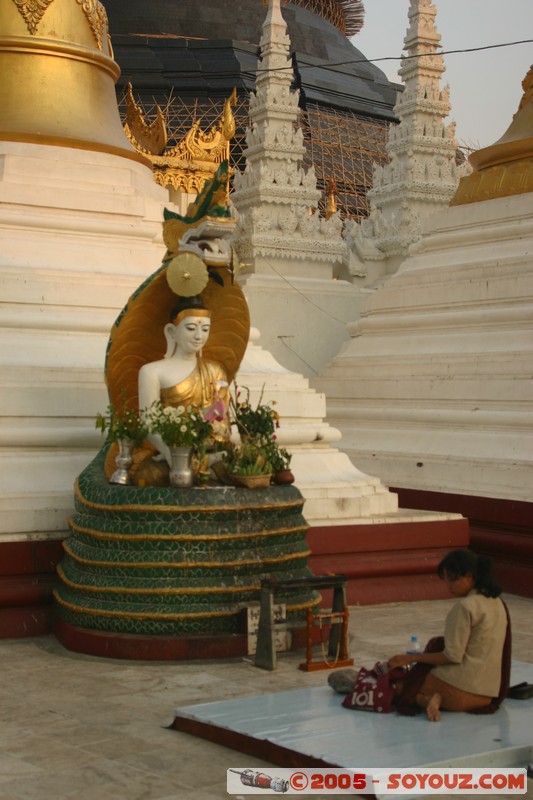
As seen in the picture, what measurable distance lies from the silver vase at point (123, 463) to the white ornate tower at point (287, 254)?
38.1 feet

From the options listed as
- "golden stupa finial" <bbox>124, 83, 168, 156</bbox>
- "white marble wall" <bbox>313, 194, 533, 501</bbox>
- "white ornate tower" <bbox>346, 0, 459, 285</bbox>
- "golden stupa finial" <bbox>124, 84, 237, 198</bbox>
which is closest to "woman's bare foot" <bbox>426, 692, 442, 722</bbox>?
"white marble wall" <bbox>313, 194, 533, 501</bbox>

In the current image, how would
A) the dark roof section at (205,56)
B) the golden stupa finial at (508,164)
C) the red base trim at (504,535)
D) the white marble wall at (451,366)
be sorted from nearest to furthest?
the red base trim at (504,535) → the white marble wall at (451,366) → the golden stupa finial at (508,164) → the dark roof section at (205,56)

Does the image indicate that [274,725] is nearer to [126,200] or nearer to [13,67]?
[126,200]

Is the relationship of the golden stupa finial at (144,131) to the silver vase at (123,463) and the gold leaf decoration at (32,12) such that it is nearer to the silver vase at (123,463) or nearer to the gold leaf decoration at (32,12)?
the gold leaf decoration at (32,12)

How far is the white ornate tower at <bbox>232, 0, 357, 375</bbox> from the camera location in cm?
1842

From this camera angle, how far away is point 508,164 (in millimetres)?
11055

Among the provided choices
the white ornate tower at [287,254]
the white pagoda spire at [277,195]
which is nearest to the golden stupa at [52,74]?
the white ornate tower at [287,254]

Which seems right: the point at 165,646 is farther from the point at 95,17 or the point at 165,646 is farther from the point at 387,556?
the point at 95,17

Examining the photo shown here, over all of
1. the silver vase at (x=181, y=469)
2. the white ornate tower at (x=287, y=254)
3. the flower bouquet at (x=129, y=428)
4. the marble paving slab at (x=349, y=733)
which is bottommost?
the marble paving slab at (x=349, y=733)

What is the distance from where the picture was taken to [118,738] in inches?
193

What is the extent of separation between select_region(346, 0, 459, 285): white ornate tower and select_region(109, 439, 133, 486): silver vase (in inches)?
598

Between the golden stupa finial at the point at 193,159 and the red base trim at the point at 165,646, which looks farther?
the golden stupa finial at the point at 193,159

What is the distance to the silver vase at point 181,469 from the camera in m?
6.23

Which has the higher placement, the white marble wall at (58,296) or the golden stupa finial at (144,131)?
the golden stupa finial at (144,131)
